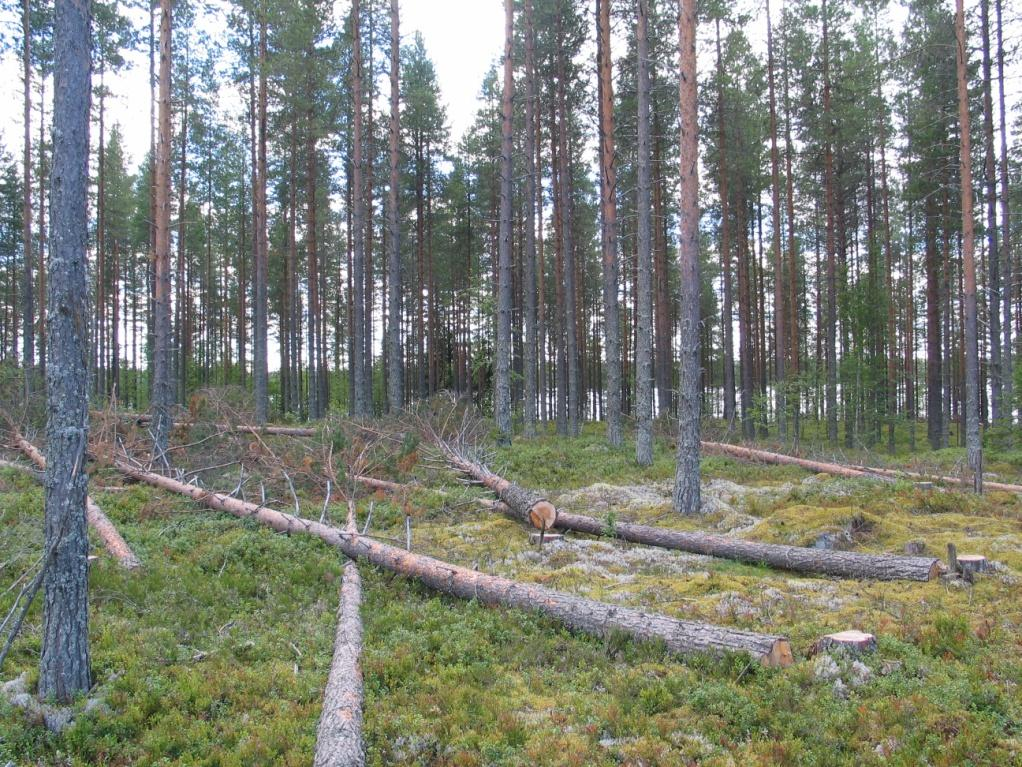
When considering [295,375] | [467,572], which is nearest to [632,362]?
[295,375]

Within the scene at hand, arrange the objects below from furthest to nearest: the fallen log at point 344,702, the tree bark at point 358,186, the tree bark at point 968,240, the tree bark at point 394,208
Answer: the tree bark at point 358,186, the tree bark at point 394,208, the tree bark at point 968,240, the fallen log at point 344,702

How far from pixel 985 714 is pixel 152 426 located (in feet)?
51.1

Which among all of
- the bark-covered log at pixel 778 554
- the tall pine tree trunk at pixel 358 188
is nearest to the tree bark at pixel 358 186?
the tall pine tree trunk at pixel 358 188

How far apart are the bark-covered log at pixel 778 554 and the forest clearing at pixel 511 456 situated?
53 millimetres

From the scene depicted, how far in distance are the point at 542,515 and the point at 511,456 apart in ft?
21.6

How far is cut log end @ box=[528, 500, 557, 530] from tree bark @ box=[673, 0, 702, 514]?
272 cm

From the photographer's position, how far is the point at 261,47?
22.5 m

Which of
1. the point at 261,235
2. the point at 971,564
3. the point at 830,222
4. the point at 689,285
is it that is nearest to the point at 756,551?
the point at 971,564

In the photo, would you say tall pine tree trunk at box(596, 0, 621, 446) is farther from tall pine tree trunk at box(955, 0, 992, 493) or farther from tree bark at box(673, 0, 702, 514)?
tall pine tree trunk at box(955, 0, 992, 493)

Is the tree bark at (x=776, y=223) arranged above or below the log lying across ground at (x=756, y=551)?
above

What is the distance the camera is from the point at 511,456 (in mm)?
16844

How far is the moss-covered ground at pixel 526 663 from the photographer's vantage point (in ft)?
13.7

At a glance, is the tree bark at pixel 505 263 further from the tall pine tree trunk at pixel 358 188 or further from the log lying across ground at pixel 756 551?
the log lying across ground at pixel 756 551

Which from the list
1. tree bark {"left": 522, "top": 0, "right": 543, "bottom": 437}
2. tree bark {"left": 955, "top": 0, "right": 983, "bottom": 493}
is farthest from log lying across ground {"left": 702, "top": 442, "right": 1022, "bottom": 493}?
tree bark {"left": 522, "top": 0, "right": 543, "bottom": 437}
